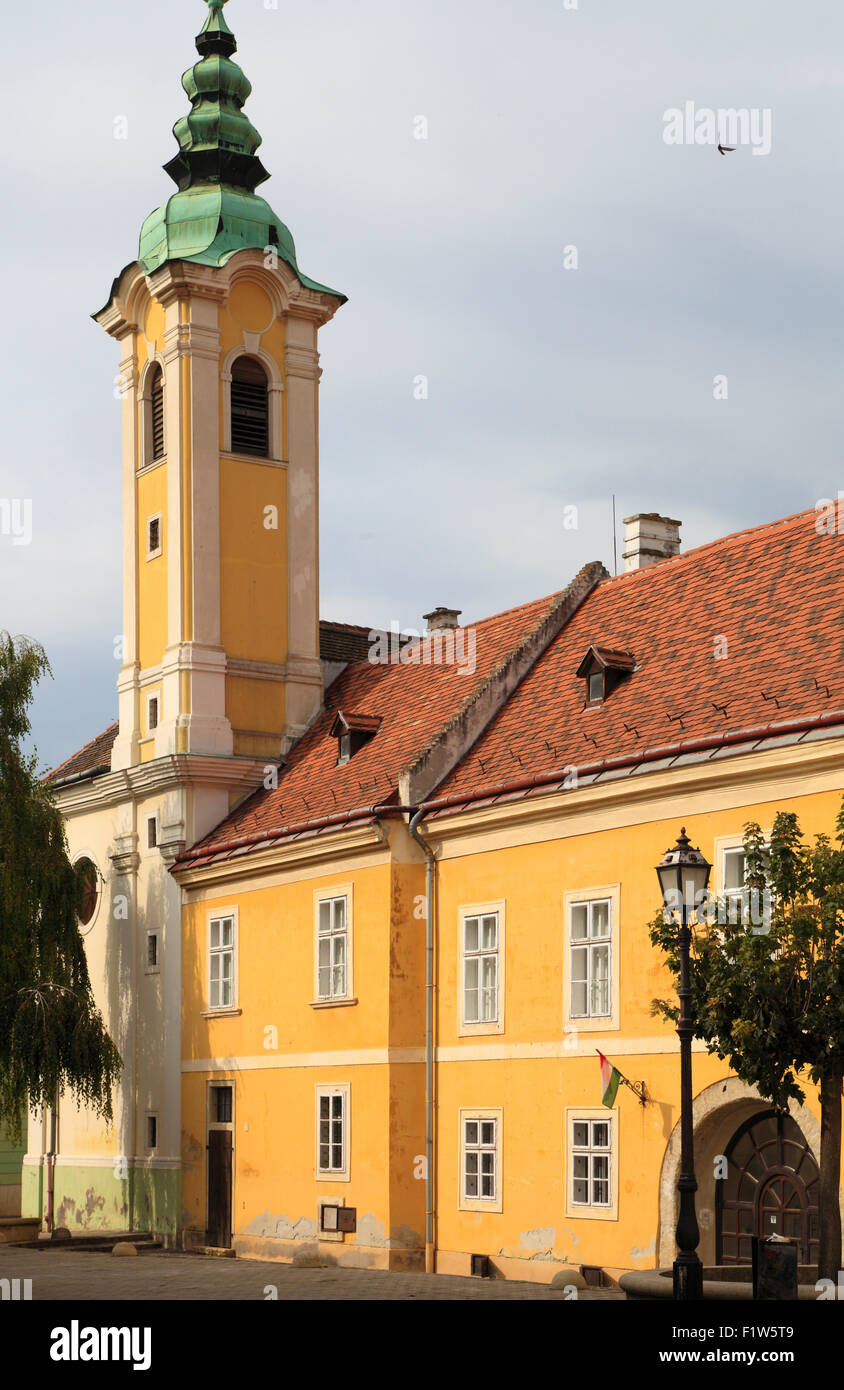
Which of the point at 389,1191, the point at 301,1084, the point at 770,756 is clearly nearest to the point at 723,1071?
the point at 770,756

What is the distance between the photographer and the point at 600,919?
901 inches

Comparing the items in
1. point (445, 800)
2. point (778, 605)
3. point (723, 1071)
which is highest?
point (778, 605)

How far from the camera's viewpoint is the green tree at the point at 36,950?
3030cm

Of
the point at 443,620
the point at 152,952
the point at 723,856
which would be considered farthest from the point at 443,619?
the point at 723,856

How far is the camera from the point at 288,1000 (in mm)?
28938

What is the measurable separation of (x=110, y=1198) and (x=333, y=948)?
8.51 metres

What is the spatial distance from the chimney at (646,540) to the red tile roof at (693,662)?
2.18 metres

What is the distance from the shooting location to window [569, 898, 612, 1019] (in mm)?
22734

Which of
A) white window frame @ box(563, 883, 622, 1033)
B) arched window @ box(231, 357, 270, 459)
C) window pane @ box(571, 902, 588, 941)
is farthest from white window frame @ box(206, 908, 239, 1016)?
window pane @ box(571, 902, 588, 941)

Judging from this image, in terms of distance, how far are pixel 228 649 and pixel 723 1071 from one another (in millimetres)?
15566

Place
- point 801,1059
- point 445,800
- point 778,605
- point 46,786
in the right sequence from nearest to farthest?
point 801,1059, point 778,605, point 445,800, point 46,786

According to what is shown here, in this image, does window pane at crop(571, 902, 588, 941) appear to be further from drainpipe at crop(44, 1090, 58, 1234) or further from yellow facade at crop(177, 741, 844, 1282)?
drainpipe at crop(44, 1090, 58, 1234)

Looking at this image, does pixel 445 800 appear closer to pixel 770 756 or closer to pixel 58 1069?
pixel 770 756
